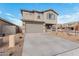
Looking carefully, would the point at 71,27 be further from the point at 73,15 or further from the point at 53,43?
the point at 53,43

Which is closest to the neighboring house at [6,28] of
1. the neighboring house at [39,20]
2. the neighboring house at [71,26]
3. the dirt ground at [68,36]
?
the neighboring house at [39,20]

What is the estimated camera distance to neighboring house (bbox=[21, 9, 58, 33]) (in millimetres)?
2584

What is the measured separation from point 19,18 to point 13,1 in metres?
0.31

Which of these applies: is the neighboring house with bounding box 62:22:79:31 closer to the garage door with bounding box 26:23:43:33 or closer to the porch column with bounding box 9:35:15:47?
the garage door with bounding box 26:23:43:33

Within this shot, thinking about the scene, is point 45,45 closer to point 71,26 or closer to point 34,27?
point 34,27

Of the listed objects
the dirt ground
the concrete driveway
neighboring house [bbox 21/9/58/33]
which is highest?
neighboring house [bbox 21/9/58/33]

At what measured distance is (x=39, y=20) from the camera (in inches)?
104

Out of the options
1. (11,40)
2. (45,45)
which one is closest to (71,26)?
(45,45)

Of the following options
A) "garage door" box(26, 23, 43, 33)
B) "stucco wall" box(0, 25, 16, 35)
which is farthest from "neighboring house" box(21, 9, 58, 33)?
"stucco wall" box(0, 25, 16, 35)

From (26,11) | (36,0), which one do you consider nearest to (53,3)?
(36,0)

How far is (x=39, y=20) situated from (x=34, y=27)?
17 centimetres

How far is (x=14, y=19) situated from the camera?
2.57m

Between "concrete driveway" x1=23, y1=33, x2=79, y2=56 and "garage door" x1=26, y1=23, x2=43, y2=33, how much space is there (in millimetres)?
70

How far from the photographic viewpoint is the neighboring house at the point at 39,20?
2.58 m
